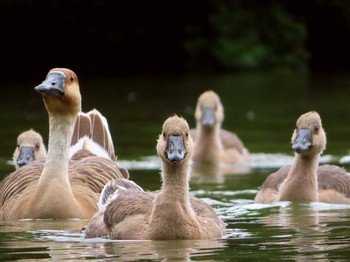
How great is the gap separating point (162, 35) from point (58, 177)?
34236 millimetres

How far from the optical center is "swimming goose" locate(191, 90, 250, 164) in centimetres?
2172

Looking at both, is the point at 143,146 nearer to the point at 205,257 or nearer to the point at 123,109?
the point at 123,109

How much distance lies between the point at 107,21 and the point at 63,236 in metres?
34.0

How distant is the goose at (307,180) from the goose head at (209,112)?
22.6 feet

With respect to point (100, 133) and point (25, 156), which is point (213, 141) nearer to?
point (25, 156)

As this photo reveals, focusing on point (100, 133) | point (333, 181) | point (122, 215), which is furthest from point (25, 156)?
point (122, 215)

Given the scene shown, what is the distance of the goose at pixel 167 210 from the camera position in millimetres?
11461

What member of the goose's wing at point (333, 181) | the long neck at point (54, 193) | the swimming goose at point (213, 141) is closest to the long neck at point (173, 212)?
the long neck at point (54, 193)

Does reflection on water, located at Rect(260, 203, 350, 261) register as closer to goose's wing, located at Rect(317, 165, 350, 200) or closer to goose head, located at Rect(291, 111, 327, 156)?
goose's wing, located at Rect(317, 165, 350, 200)

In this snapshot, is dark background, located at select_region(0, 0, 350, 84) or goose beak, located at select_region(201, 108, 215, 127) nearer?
goose beak, located at select_region(201, 108, 215, 127)

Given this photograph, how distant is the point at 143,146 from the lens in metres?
21.8

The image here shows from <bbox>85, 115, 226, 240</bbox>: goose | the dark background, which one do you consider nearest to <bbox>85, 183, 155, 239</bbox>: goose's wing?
<bbox>85, 115, 226, 240</bbox>: goose

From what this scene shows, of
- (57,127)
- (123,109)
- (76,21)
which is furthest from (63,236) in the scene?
(76,21)

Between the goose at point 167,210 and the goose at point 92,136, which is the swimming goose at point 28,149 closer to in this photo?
the goose at point 92,136
